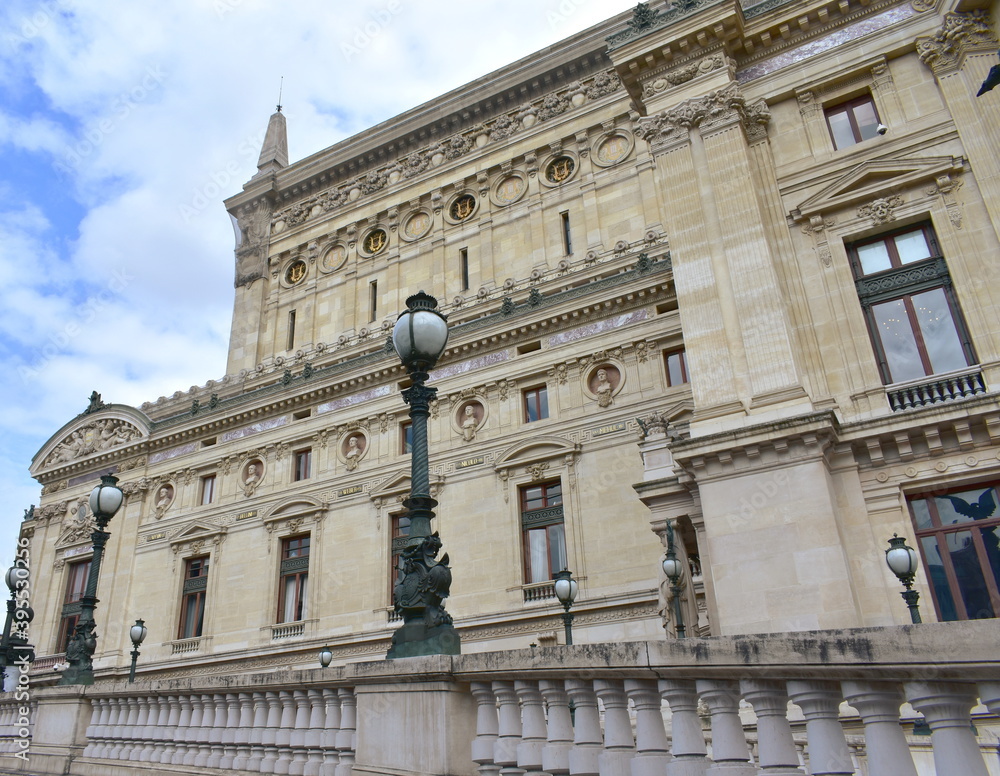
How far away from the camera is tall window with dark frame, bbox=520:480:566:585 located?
24.2 m

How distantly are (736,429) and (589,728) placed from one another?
1090 centimetres

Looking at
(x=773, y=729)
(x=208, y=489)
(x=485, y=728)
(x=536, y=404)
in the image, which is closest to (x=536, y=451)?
(x=536, y=404)

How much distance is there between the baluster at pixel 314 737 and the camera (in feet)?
24.6

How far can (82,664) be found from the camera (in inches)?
488

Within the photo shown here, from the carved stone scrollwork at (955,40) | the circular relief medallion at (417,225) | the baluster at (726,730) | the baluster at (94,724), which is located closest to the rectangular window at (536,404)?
the circular relief medallion at (417,225)

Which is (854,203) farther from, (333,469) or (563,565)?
(333,469)

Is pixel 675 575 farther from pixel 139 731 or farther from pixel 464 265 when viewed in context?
pixel 464 265

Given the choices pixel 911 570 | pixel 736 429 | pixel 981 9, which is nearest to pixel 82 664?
pixel 736 429

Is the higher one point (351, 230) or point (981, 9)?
point (351, 230)

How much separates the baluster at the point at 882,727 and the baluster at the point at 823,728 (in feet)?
0.46

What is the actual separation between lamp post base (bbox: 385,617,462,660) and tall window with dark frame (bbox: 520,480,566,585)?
17001 mm

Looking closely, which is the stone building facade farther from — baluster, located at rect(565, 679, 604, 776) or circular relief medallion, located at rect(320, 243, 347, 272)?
baluster, located at rect(565, 679, 604, 776)

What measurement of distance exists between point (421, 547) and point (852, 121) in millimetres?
16009

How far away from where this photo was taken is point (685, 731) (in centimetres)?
481
